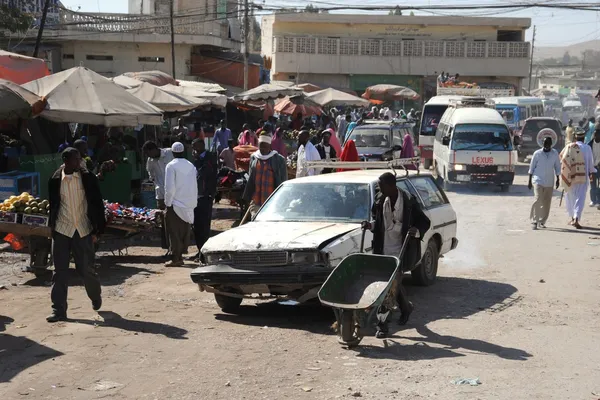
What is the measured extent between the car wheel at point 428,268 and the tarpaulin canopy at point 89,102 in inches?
241

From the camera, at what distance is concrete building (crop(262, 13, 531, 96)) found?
60656 millimetres

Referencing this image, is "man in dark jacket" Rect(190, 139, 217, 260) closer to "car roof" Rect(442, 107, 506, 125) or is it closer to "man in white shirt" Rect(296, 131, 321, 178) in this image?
"man in white shirt" Rect(296, 131, 321, 178)

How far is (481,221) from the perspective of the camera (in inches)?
736

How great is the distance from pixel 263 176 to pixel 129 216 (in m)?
1.96

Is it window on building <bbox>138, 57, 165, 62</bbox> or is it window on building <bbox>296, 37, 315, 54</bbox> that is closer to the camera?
window on building <bbox>138, 57, 165, 62</bbox>

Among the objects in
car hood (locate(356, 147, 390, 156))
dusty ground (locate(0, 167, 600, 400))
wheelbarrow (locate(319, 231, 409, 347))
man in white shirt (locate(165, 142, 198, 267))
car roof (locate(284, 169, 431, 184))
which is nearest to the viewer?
dusty ground (locate(0, 167, 600, 400))

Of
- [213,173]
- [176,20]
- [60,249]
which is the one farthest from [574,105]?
[60,249]

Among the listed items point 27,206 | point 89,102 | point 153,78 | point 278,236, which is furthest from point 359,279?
point 153,78

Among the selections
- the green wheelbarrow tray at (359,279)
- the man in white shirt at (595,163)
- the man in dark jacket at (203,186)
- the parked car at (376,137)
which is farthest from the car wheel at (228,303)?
the parked car at (376,137)

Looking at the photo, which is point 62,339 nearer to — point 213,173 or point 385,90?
point 213,173

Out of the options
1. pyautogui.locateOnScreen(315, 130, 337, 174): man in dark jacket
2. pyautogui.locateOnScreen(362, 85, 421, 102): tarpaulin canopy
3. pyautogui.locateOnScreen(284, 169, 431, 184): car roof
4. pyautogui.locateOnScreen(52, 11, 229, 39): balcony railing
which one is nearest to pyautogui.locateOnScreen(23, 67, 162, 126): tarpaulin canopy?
pyautogui.locateOnScreen(315, 130, 337, 174): man in dark jacket

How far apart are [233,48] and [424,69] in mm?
15753

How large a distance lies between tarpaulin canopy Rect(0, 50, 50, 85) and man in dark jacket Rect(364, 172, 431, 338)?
41.3 ft

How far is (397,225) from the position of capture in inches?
367
